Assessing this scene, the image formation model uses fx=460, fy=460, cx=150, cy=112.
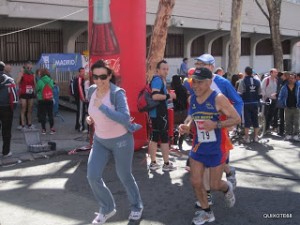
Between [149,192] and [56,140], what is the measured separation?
15.3 ft

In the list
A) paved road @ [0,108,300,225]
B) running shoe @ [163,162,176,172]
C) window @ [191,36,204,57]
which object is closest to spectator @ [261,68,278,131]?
paved road @ [0,108,300,225]

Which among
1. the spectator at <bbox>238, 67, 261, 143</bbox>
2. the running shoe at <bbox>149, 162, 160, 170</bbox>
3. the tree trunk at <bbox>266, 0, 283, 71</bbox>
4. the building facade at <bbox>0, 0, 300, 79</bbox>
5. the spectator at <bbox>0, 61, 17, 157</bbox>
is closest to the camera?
the running shoe at <bbox>149, 162, 160, 170</bbox>

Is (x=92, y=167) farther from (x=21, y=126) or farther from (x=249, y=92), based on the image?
(x=21, y=126)

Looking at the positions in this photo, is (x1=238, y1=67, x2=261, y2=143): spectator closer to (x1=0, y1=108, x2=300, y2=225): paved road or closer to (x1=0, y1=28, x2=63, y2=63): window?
(x1=0, y1=108, x2=300, y2=225): paved road

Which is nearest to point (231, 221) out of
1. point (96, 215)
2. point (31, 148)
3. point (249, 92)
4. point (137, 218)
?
point (137, 218)

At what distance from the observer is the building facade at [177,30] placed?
50.5 feet

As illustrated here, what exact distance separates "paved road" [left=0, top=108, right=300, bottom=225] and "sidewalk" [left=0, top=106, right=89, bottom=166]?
102 millimetres

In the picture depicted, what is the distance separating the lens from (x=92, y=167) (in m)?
4.75

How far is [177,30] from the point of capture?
23.6 metres

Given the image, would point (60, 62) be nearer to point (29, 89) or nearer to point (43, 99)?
point (29, 89)

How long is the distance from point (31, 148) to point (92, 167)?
4448 mm

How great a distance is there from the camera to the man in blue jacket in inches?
426

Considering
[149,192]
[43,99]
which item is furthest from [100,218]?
[43,99]

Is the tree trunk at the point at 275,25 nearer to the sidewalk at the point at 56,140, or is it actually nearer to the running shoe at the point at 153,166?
the sidewalk at the point at 56,140
